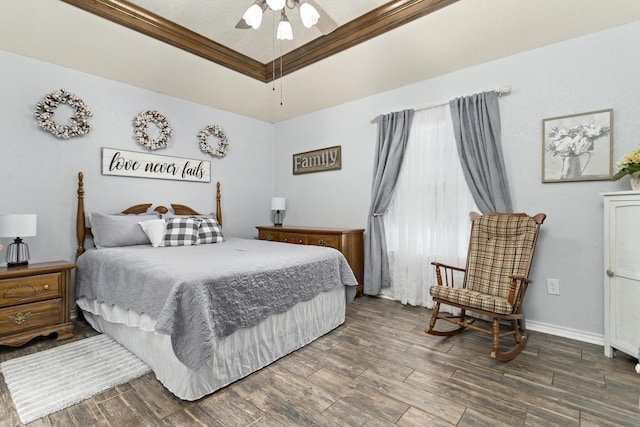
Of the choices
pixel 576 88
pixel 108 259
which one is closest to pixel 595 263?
pixel 576 88

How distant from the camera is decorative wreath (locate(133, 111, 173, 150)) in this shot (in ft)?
11.3

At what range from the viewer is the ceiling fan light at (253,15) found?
1.88 metres

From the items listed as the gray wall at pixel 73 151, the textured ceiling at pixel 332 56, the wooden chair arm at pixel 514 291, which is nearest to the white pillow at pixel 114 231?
the gray wall at pixel 73 151

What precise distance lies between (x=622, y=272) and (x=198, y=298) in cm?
281

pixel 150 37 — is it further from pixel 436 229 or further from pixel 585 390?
pixel 585 390

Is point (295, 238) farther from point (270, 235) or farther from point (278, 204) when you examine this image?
point (278, 204)

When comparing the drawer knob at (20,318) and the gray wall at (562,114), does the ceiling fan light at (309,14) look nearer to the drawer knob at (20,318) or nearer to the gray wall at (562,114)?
the gray wall at (562,114)

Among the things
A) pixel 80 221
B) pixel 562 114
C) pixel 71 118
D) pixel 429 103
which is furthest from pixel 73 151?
pixel 562 114

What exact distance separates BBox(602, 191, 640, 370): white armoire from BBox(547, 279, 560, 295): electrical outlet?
14.8 inches

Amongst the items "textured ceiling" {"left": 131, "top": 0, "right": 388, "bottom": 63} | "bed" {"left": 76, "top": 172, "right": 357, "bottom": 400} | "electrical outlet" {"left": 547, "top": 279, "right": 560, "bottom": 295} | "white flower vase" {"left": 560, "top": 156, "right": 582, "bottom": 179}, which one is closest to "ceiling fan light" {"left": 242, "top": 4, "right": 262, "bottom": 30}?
"textured ceiling" {"left": 131, "top": 0, "right": 388, "bottom": 63}

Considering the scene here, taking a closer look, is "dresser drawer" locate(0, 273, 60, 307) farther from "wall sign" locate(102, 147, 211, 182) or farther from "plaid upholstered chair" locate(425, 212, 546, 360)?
"plaid upholstered chair" locate(425, 212, 546, 360)

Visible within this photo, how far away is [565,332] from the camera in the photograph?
8.32ft

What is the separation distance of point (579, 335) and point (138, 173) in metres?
4.57

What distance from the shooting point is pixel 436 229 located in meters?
3.24
